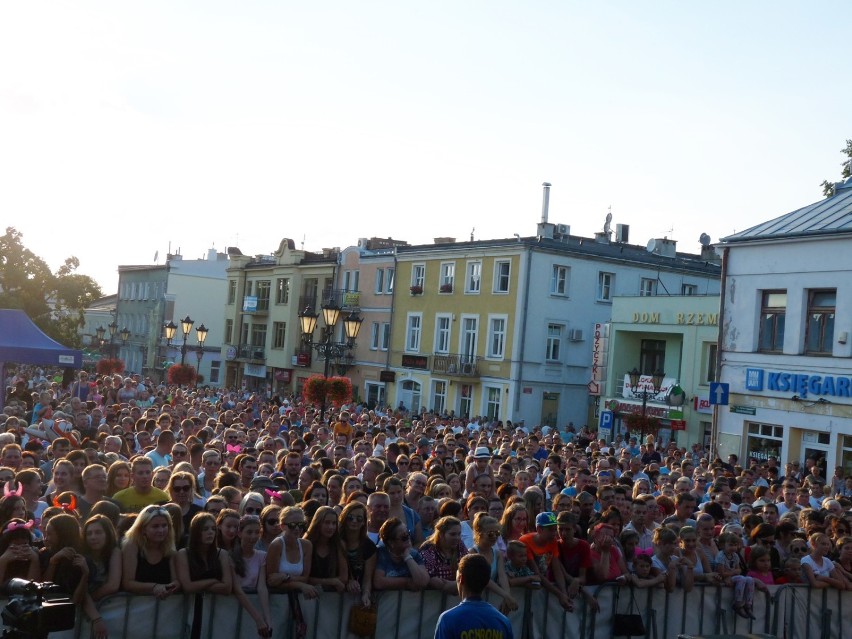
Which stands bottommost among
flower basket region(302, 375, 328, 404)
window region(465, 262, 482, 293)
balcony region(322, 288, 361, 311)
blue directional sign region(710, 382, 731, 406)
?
flower basket region(302, 375, 328, 404)

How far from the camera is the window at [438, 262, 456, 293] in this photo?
1810 inches

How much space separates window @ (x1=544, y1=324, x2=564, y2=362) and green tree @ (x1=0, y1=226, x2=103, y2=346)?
3127cm

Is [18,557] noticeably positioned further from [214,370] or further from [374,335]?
[214,370]

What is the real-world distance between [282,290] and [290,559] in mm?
51728

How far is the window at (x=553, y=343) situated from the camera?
42.5m

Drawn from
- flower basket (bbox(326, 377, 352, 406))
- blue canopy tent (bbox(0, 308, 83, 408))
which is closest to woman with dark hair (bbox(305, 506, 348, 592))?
blue canopy tent (bbox(0, 308, 83, 408))

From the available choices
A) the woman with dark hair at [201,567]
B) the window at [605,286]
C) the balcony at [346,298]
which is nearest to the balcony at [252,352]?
the balcony at [346,298]

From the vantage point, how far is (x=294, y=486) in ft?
39.2

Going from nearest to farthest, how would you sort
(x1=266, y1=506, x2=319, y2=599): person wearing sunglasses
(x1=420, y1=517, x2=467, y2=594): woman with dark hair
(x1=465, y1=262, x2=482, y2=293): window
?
(x1=266, y1=506, x2=319, y2=599): person wearing sunglasses, (x1=420, y1=517, x2=467, y2=594): woman with dark hair, (x1=465, y1=262, x2=482, y2=293): window

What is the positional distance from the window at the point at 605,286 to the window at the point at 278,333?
20203mm

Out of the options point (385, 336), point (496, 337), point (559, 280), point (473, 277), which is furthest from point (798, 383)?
point (385, 336)

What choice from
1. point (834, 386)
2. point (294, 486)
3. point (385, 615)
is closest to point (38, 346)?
point (294, 486)

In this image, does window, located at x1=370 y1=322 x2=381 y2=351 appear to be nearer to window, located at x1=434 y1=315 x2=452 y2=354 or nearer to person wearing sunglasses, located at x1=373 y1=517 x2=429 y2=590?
window, located at x1=434 y1=315 x2=452 y2=354

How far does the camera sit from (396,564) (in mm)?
8219
